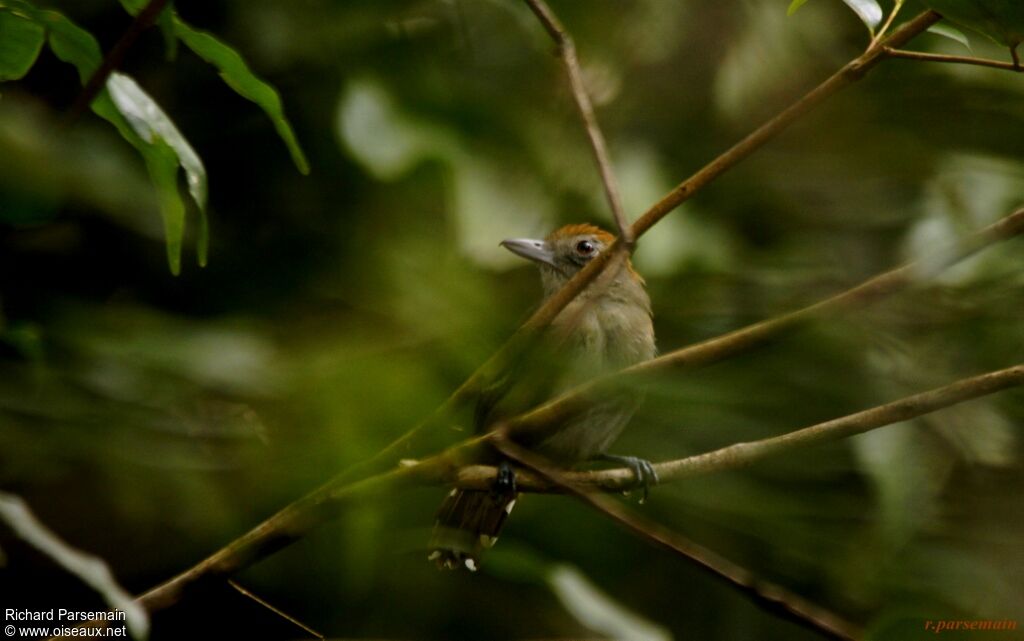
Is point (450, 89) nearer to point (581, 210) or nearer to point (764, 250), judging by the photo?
point (581, 210)

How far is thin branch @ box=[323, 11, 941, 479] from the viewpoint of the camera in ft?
6.17

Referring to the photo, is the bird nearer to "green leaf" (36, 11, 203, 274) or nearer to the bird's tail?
the bird's tail

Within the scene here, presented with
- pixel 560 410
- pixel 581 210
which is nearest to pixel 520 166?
pixel 581 210

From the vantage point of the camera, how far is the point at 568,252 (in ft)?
14.3

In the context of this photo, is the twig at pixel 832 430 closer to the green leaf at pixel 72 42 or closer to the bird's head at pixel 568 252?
the green leaf at pixel 72 42

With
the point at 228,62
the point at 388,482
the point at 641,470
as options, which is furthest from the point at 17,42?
the point at 641,470

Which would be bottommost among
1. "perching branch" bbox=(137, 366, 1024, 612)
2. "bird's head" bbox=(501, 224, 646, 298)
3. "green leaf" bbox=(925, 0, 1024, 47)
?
"perching branch" bbox=(137, 366, 1024, 612)

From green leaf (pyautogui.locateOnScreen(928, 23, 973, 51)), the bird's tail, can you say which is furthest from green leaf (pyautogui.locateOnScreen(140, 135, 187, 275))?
the bird's tail

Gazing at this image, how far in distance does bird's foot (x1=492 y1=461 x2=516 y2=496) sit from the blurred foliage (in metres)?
0.15

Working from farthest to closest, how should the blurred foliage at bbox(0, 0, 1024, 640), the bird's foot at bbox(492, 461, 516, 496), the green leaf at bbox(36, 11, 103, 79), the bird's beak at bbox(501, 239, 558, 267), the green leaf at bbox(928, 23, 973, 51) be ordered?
the bird's beak at bbox(501, 239, 558, 267) → the blurred foliage at bbox(0, 0, 1024, 640) → the bird's foot at bbox(492, 461, 516, 496) → the green leaf at bbox(928, 23, 973, 51) → the green leaf at bbox(36, 11, 103, 79)

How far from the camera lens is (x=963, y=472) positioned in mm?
4691

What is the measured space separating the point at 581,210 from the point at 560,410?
273 cm

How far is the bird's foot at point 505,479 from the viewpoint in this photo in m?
2.53

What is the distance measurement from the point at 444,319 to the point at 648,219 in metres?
0.70
